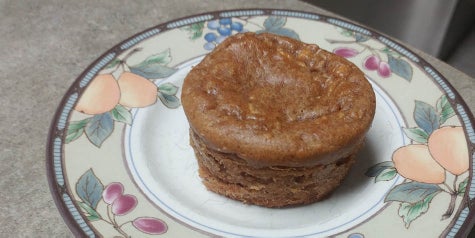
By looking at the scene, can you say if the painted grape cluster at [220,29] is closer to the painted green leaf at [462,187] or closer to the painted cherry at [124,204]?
the painted cherry at [124,204]

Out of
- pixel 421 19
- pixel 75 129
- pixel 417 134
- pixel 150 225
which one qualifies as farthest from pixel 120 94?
pixel 421 19

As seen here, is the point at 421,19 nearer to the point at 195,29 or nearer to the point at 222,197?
the point at 195,29

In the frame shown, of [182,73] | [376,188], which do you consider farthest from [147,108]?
[376,188]

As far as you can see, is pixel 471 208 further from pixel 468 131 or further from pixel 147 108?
pixel 147 108

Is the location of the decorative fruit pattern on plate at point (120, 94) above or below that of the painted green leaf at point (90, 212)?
above

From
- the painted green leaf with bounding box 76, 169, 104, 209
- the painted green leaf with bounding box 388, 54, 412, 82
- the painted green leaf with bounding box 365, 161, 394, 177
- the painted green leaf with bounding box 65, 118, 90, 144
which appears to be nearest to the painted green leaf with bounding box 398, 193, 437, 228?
the painted green leaf with bounding box 365, 161, 394, 177

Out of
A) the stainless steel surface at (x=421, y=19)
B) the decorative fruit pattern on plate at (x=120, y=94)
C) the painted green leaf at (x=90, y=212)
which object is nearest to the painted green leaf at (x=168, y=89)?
the decorative fruit pattern on plate at (x=120, y=94)
